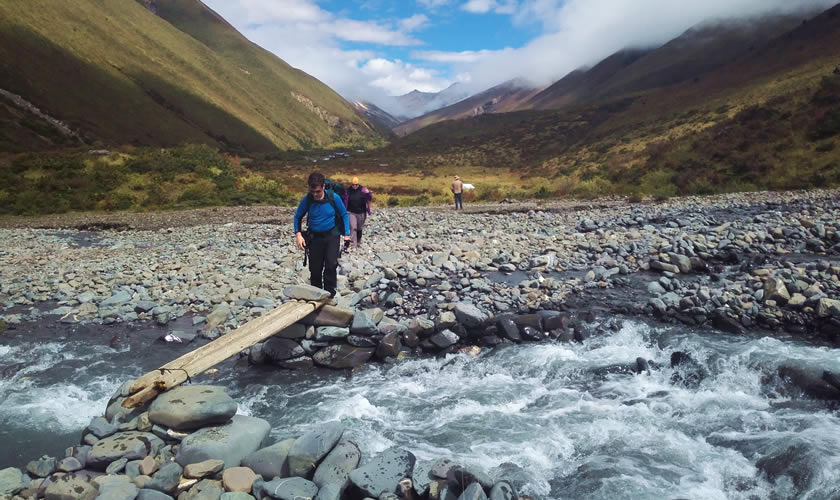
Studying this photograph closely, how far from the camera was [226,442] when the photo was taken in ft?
17.5

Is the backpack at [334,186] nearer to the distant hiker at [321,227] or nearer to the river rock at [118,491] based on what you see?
the distant hiker at [321,227]

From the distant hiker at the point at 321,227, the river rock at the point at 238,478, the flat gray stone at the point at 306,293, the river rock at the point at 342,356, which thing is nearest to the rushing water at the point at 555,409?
the river rock at the point at 342,356

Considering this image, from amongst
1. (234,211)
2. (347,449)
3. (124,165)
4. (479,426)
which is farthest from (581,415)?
(124,165)

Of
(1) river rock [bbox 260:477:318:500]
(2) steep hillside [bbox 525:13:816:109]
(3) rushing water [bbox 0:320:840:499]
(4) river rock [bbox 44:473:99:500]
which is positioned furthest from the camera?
(2) steep hillside [bbox 525:13:816:109]

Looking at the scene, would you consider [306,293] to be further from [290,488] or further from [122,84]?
[122,84]

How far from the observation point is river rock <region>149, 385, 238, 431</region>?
5.66 m

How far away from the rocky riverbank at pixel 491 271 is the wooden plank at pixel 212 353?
1788 millimetres

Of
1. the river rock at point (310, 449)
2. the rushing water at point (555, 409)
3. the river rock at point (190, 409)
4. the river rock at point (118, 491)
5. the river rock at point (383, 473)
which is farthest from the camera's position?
A: the river rock at point (190, 409)

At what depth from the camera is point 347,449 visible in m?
5.25

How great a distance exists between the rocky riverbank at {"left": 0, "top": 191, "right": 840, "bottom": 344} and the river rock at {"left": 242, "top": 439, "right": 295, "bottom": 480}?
4.73 meters

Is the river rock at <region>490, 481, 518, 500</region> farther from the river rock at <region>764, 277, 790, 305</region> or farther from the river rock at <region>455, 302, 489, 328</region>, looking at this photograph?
the river rock at <region>764, 277, 790, 305</region>

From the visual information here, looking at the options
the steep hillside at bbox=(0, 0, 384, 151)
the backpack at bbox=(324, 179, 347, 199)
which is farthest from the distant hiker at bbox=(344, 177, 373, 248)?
the steep hillside at bbox=(0, 0, 384, 151)

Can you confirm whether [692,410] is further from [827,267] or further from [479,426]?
[827,267]

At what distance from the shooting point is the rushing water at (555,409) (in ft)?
18.2
